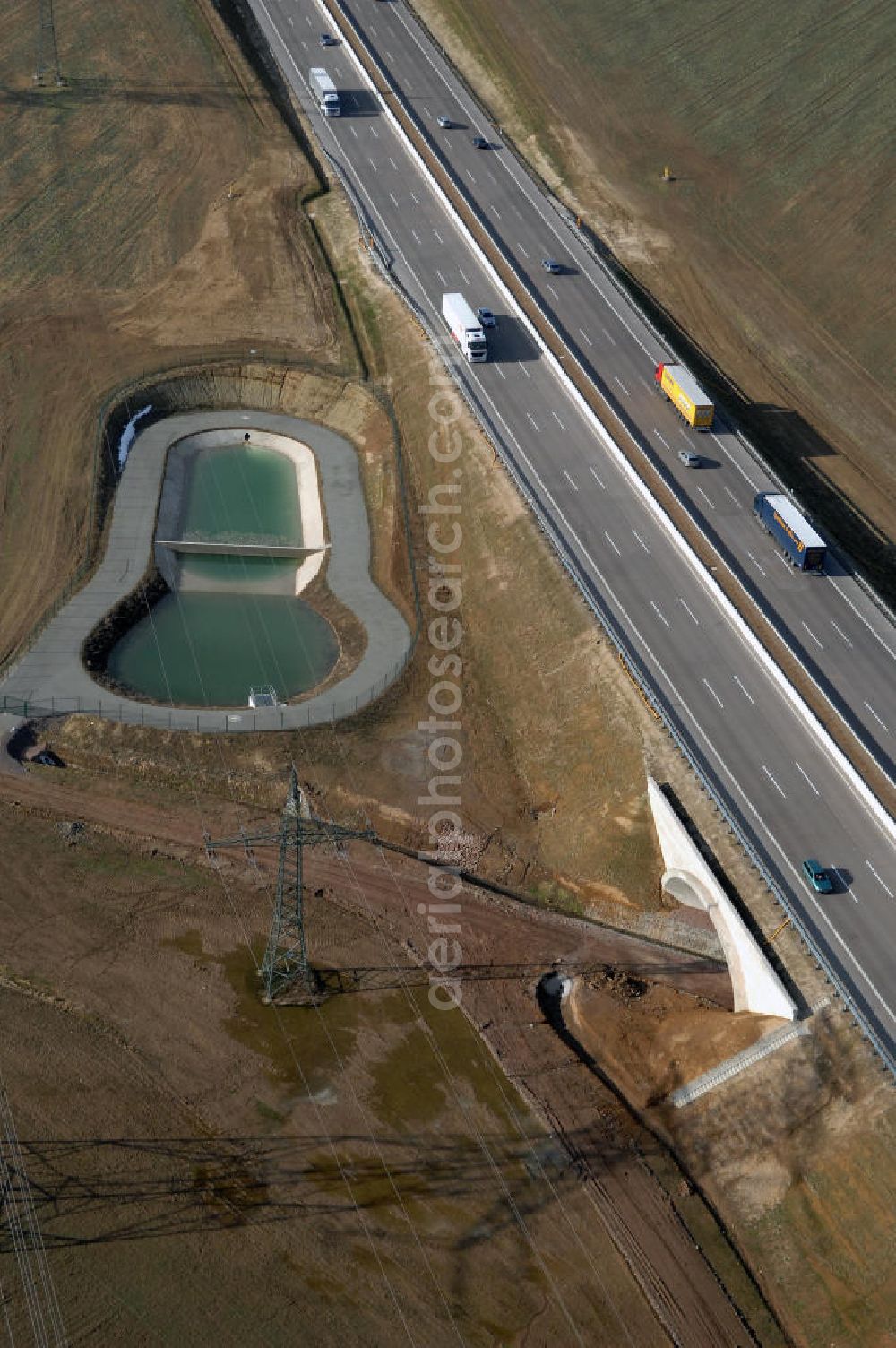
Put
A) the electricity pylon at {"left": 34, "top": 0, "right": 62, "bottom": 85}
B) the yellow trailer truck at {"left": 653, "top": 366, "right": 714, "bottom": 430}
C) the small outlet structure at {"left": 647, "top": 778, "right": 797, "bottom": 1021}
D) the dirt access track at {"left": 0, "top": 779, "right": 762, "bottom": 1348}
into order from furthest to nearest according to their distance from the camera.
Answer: the electricity pylon at {"left": 34, "top": 0, "right": 62, "bottom": 85} → the yellow trailer truck at {"left": 653, "top": 366, "right": 714, "bottom": 430} → the small outlet structure at {"left": 647, "top": 778, "right": 797, "bottom": 1021} → the dirt access track at {"left": 0, "top": 779, "right": 762, "bottom": 1348}

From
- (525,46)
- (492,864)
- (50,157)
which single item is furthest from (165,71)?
(492,864)

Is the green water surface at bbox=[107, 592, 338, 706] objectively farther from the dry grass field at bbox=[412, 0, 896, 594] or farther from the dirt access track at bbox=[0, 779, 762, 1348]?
the dry grass field at bbox=[412, 0, 896, 594]

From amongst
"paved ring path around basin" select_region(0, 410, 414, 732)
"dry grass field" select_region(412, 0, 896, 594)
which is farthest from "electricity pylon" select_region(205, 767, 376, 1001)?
"dry grass field" select_region(412, 0, 896, 594)

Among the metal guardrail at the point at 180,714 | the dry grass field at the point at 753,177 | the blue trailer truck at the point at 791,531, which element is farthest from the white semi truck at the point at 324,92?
the metal guardrail at the point at 180,714

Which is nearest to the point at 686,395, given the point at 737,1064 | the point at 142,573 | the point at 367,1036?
the point at 142,573

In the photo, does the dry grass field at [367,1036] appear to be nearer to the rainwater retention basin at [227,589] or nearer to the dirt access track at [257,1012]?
the dirt access track at [257,1012]

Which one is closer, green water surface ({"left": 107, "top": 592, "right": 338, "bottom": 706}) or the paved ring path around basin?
the paved ring path around basin

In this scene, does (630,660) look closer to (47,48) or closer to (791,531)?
(791,531)
